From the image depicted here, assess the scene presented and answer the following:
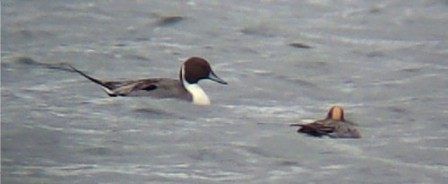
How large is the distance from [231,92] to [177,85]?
0.48 m

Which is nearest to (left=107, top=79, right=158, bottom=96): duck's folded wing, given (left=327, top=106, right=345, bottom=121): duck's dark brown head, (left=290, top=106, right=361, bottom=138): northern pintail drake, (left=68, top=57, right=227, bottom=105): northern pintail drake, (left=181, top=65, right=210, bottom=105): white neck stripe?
(left=68, top=57, right=227, bottom=105): northern pintail drake

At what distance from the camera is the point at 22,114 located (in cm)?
1230

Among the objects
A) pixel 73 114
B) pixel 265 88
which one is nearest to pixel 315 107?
pixel 265 88

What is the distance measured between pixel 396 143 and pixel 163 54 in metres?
3.36

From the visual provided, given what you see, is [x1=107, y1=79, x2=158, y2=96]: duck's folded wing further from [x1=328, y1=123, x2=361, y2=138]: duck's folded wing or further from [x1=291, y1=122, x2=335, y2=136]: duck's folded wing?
[x1=328, y1=123, x2=361, y2=138]: duck's folded wing

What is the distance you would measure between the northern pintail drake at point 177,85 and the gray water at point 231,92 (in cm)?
7

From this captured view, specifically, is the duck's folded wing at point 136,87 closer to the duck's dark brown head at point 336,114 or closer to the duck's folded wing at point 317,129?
the duck's dark brown head at point 336,114

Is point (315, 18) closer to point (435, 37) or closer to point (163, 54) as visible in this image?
point (435, 37)

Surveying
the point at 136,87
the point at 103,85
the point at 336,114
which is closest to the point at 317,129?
the point at 336,114

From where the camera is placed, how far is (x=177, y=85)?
13.3 metres

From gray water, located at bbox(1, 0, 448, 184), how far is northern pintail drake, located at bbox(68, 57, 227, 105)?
0.24ft

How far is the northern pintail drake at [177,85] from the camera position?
42.8 feet

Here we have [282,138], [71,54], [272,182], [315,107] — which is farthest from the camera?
[71,54]

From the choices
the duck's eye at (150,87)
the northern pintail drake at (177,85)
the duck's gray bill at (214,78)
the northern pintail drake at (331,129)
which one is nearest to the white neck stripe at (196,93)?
the northern pintail drake at (177,85)
